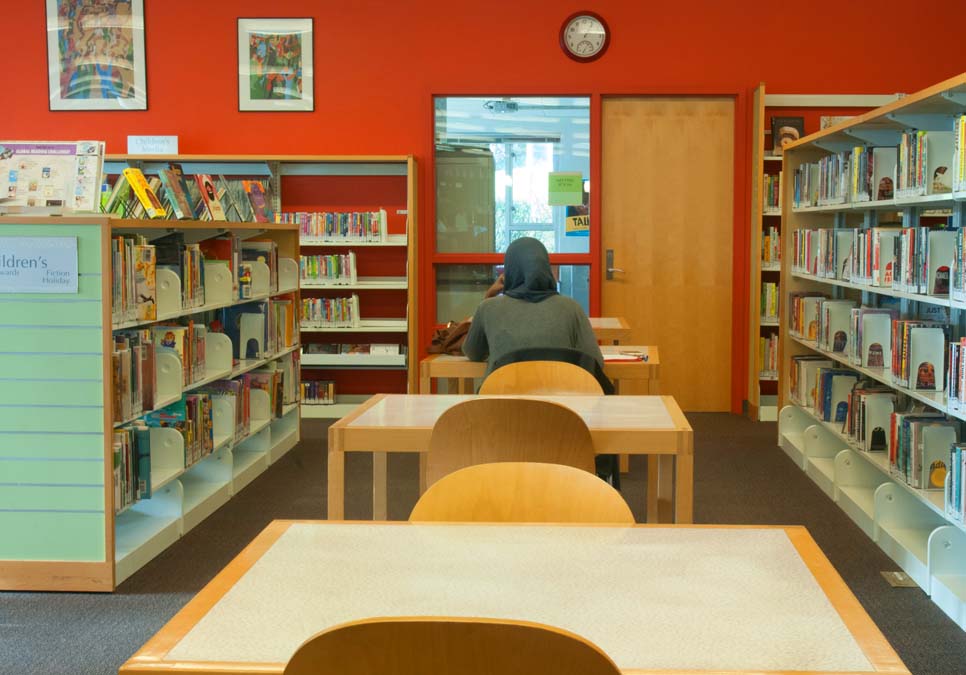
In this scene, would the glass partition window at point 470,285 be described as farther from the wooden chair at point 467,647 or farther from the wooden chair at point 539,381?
the wooden chair at point 467,647

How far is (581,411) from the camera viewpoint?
138 inches

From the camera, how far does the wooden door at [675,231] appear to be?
313 inches

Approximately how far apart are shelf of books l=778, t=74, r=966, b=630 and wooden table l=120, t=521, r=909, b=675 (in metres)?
2.17

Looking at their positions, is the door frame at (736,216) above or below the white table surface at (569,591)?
above

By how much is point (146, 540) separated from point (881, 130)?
397 centimetres

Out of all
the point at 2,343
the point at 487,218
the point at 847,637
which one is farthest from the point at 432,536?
the point at 487,218

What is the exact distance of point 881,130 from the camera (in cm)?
564

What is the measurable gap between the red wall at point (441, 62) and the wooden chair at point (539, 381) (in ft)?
13.6

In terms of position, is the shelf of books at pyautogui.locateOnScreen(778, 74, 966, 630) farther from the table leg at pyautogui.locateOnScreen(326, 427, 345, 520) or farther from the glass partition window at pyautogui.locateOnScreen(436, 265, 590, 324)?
the table leg at pyautogui.locateOnScreen(326, 427, 345, 520)

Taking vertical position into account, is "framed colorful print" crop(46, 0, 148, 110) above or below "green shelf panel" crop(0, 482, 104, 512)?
above

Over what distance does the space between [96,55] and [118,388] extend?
15.6 feet

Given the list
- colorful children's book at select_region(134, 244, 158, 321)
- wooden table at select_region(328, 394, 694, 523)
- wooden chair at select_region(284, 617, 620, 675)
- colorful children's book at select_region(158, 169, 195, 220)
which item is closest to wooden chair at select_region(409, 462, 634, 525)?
wooden table at select_region(328, 394, 694, 523)

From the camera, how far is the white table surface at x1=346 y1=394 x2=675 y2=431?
11.0ft

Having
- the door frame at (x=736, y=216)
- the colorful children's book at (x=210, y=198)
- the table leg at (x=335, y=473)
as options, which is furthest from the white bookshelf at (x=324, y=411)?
the table leg at (x=335, y=473)
